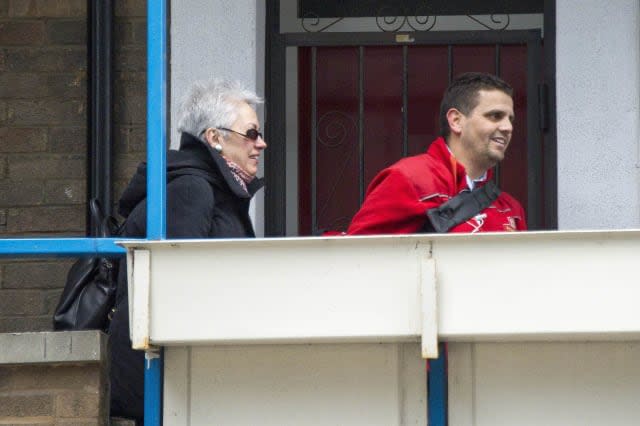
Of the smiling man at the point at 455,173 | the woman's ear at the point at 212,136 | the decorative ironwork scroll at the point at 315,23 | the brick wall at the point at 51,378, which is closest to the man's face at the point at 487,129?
the smiling man at the point at 455,173

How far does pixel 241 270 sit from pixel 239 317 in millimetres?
114

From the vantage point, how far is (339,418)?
4031mm

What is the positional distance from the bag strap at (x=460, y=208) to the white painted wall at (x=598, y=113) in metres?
1.26

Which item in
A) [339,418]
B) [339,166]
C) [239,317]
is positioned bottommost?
[339,418]

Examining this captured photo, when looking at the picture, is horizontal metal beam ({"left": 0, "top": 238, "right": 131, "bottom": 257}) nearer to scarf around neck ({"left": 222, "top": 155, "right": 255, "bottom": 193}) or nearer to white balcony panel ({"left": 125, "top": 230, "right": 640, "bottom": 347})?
white balcony panel ({"left": 125, "top": 230, "right": 640, "bottom": 347})

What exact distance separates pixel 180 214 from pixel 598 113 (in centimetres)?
214

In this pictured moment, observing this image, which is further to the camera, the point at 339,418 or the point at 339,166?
the point at 339,166

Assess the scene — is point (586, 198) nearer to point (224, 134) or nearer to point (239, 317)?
point (224, 134)

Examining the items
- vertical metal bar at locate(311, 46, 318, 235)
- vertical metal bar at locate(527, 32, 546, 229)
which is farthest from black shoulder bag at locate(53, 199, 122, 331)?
vertical metal bar at locate(527, 32, 546, 229)

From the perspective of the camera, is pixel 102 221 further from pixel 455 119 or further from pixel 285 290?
pixel 285 290

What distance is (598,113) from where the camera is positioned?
607cm

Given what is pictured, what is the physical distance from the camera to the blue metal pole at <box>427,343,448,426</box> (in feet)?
13.2

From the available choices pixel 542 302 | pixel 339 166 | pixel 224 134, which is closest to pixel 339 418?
pixel 542 302

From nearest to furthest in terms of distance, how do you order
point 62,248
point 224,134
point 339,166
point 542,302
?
point 542,302
point 62,248
point 224,134
point 339,166
